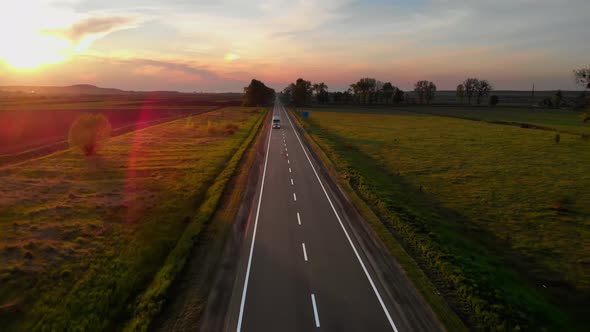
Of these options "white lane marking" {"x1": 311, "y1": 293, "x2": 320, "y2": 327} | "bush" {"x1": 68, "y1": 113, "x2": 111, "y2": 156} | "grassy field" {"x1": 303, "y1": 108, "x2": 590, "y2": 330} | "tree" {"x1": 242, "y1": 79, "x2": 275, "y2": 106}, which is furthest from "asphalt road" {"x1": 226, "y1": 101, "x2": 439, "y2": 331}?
"tree" {"x1": 242, "y1": 79, "x2": 275, "y2": 106}

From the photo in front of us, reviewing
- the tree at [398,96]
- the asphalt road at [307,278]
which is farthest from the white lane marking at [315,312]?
the tree at [398,96]

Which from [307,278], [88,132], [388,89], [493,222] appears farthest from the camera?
[388,89]

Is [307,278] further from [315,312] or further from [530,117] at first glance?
[530,117]

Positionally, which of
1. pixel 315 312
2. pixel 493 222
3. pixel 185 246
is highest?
pixel 185 246

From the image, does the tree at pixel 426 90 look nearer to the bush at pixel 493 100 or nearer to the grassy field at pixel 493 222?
the bush at pixel 493 100

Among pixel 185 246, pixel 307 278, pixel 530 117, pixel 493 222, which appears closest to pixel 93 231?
pixel 185 246

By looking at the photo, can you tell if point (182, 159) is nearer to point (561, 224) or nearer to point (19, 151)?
point (19, 151)

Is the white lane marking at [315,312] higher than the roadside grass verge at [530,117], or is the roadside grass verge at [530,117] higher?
the roadside grass verge at [530,117]
